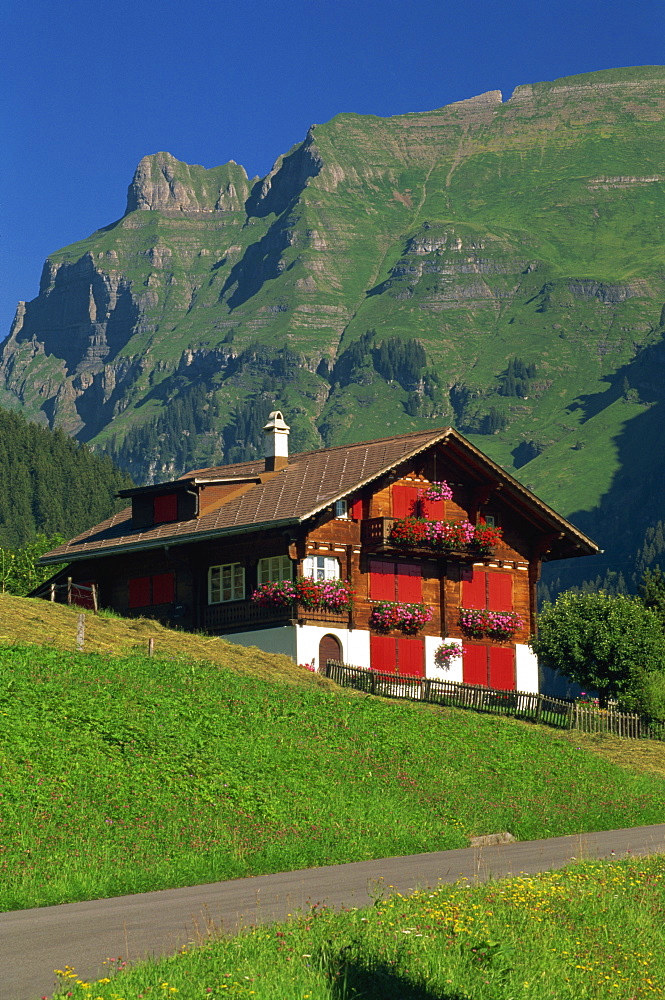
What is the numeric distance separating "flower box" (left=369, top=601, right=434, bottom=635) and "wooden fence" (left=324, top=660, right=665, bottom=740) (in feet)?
27.6

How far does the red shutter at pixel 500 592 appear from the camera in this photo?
2269 inches

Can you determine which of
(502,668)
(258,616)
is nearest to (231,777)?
(258,616)

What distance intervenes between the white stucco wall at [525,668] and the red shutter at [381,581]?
6593mm

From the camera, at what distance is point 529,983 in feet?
49.8

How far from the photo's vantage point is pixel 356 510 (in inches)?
2132

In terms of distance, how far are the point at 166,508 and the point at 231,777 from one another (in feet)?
101

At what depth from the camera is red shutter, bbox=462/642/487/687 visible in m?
55.9

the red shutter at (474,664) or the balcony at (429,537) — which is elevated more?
the balcony at (429,537)

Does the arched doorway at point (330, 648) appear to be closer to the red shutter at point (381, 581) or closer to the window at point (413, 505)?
the red shutter at point (381, 581)

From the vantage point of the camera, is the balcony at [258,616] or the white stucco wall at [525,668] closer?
the balcony at [258,616]

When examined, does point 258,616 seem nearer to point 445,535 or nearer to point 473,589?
point 445,535

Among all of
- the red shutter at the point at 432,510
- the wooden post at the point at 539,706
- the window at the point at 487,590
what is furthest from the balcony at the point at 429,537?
the wooden post at the point at 539,706

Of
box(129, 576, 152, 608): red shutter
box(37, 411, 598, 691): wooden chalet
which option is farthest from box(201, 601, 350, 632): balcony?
box(129, 576, 152, 608): red shutter

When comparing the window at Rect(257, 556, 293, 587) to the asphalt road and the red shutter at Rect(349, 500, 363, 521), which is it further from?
the asphalt road
